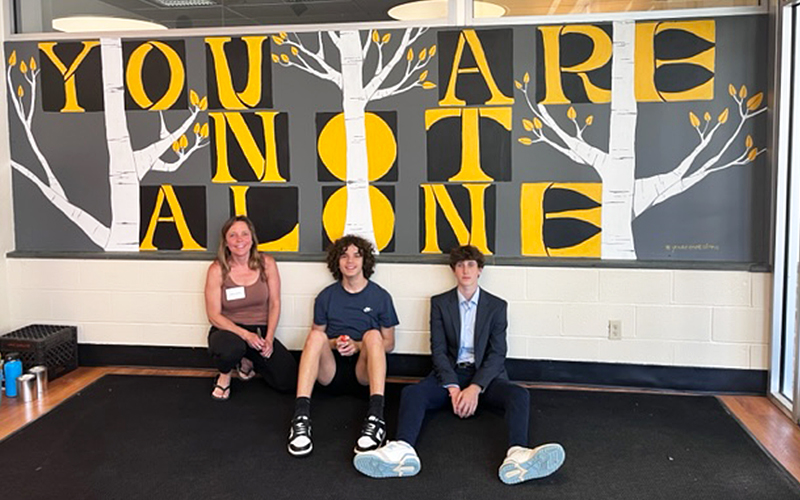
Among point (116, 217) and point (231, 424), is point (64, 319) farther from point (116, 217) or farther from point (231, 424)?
point (231, 424)

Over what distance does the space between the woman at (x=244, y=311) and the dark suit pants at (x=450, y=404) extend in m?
0.96

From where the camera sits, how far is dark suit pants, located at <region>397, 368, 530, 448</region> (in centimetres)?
310

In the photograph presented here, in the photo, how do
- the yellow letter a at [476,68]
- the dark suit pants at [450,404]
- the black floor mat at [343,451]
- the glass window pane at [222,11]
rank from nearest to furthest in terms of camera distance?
the black floor mat at [343,451], the dark suit pants at [450,404], the yellow letter a at [476,68], the glass window pane at [222,11]

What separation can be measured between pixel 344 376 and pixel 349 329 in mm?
279

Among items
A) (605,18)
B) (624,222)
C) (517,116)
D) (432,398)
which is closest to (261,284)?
(432,398)

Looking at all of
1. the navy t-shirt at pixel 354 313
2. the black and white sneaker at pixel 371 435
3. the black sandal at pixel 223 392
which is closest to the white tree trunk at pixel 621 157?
the navy t-shirt at pixel 354 313

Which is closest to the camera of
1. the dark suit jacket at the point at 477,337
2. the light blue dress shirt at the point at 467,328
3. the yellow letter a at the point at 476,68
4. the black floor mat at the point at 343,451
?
the black floor mat at the point at 343,451

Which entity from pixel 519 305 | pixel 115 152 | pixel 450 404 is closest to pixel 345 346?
pixel 450 404

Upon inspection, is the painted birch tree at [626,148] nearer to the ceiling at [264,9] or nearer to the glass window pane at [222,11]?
the ceiling at [264,9]

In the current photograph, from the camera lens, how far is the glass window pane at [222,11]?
417cm

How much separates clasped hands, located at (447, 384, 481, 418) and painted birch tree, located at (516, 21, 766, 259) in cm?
129

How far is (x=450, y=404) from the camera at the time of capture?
367 cm
